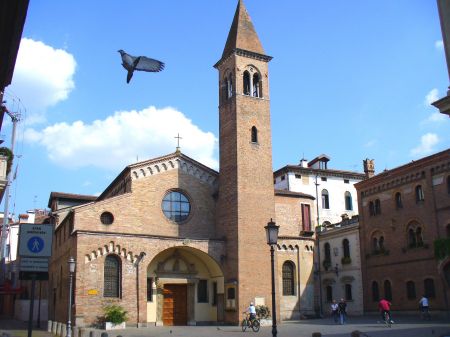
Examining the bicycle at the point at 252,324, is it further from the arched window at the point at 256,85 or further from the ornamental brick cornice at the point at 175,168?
the arched window at the point at 256,85

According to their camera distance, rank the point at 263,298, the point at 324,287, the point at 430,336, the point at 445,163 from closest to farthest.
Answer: the point at 430,336
the point at 263,298
the point at 445,163
the point at 324,287

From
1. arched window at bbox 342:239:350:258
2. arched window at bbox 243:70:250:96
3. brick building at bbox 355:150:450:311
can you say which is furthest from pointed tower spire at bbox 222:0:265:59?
arched window at bbox 342:239:350:258

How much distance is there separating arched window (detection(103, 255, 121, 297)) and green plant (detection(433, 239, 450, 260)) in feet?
63.2

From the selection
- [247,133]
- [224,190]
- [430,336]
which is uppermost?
[247,133]

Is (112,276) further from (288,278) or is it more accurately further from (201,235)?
(288,278)

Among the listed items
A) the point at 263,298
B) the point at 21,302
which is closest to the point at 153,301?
the point at 263,298

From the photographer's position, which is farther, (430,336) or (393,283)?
(393,283)

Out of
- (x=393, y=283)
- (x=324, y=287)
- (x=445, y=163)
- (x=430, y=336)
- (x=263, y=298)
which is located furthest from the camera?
(x=324, y=287)

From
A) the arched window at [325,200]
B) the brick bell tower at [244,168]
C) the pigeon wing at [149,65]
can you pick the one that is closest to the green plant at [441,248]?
the brick bell tower at [244,168]

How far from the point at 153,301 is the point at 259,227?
304 inches

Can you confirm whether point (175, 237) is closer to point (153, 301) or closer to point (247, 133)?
point (153, 301)

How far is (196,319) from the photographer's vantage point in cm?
3241

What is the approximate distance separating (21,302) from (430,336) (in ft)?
136

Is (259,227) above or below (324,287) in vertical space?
above
